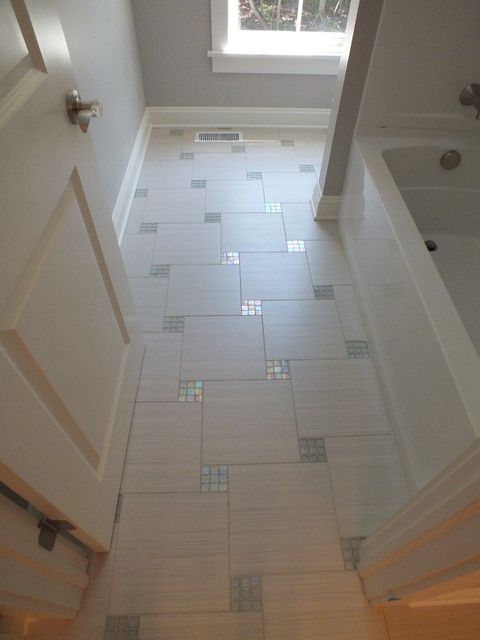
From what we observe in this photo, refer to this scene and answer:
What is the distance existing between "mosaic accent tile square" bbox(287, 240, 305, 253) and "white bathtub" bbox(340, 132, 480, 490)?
0.75ft

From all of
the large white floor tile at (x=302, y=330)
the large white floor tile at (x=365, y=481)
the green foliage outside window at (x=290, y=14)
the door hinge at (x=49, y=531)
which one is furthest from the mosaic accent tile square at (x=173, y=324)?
the green foliage outside window at (x=290, y=14)

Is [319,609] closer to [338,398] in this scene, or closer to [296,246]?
[338,398]

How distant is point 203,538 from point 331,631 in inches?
16.0

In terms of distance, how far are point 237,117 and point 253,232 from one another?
1.24m

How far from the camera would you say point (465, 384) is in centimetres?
92

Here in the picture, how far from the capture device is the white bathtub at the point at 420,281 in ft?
3.23

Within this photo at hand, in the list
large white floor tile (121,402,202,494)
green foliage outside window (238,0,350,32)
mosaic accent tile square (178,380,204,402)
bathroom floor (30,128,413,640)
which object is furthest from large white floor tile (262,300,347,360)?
green foliage outside window (238,0,350,32)

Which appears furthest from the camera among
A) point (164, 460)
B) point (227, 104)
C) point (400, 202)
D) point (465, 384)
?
point (227, 104)

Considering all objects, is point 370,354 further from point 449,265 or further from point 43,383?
point 43,383

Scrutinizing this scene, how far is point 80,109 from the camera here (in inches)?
32.1

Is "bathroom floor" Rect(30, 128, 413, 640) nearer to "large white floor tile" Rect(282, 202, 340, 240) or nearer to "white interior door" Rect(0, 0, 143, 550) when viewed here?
"large white floor tile" Rect(282, 202, 340, 240)

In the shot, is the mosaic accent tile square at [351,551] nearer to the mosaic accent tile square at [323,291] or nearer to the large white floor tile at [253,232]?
the mosaic accent tile square at [323,291]

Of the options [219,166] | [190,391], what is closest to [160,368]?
[190,391]

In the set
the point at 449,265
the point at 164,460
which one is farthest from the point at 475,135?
the point at 164,460
